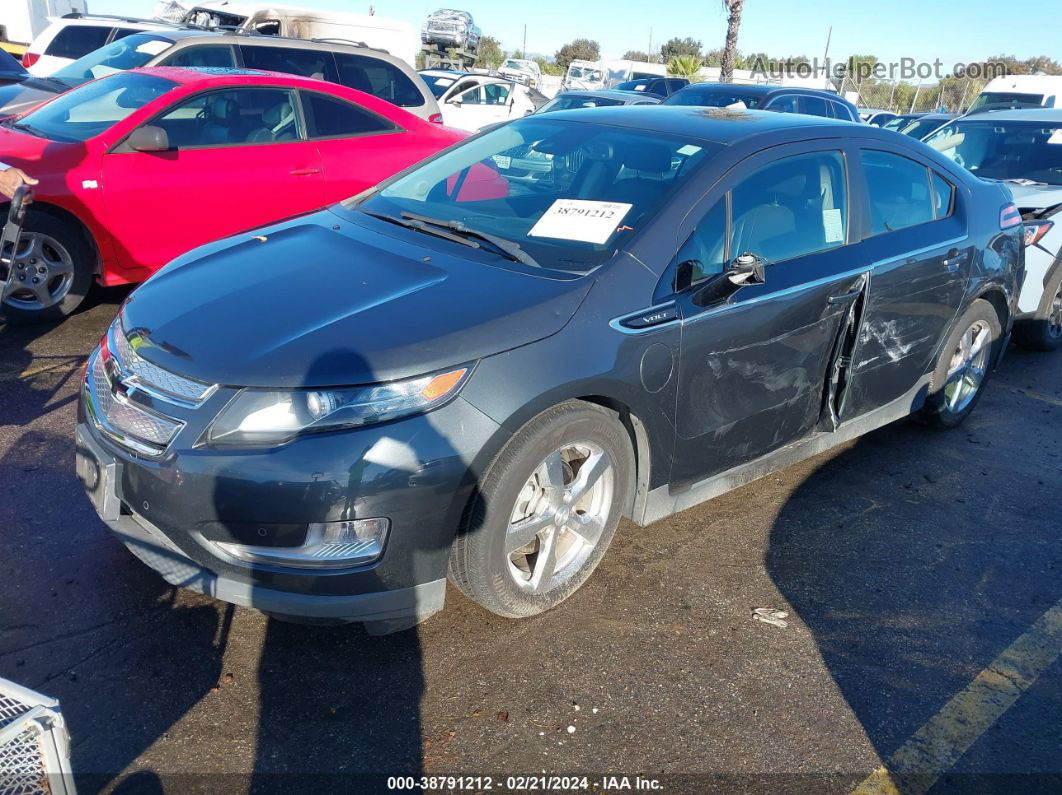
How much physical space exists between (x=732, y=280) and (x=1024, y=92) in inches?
851

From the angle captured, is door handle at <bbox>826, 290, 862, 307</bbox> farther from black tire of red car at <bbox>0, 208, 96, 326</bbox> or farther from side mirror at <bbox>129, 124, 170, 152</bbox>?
black tire of red car at <bbox>0, 208, 96, 326</bbox>

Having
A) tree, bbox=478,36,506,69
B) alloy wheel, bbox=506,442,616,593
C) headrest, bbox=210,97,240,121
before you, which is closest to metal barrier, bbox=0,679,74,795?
alloy wheel, bbox=506,442,616,593

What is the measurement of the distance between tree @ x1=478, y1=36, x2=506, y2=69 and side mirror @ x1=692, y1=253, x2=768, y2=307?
160ft

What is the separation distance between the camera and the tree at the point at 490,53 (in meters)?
50.2

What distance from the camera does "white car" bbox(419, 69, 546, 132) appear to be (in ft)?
51.3

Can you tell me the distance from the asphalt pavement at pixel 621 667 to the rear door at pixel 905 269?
2.31 feet

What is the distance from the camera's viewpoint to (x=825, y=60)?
1426 inches

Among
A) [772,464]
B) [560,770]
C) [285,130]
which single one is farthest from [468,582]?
[285,130]

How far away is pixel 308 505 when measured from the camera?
2463 millimetres

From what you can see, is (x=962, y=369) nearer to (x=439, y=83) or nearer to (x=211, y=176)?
(x=211, y=176)

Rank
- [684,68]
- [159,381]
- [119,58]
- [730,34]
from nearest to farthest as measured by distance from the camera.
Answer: [159,381]
[119,58]
[730,34]
[684,68]

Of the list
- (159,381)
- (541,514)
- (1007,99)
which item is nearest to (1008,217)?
(541,514)

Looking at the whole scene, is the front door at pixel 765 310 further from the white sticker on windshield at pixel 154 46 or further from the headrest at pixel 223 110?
the white sticker on windshield at pixel 154 46

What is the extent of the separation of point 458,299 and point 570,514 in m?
0.83
